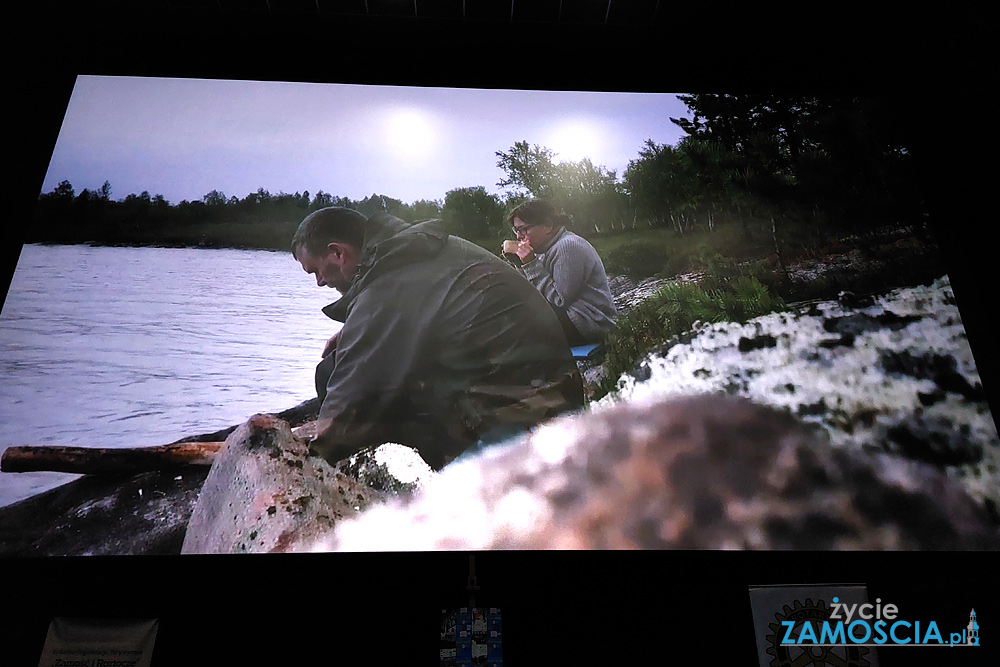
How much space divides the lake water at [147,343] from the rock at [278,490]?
0.48ft

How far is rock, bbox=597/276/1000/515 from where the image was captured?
2406 mm

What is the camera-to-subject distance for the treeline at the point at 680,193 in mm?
2686

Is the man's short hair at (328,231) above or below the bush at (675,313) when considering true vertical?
above

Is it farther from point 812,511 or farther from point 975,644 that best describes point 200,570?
point 975,644

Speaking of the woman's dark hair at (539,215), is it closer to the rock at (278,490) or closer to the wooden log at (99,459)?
the rock at (278,490)

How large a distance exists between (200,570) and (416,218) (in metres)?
1.74

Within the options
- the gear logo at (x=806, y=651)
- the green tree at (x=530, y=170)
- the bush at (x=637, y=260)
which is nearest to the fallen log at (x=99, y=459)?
the green tree at (x=530, y=170)

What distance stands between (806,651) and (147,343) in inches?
115

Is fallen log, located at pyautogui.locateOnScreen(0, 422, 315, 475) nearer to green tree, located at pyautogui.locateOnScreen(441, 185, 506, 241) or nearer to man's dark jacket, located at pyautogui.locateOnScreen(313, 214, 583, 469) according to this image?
man's dark jacket, located at pyautogui.locateOnScreen(313, 214, 583, 469)

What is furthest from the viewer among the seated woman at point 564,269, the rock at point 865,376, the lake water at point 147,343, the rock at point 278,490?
the seated woman at point 564,269

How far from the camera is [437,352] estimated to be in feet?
8.02

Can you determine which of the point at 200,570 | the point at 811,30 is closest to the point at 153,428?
the point at 200,570

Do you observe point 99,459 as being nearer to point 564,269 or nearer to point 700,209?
point 564,269

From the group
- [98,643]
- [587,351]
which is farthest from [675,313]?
[98,643]
